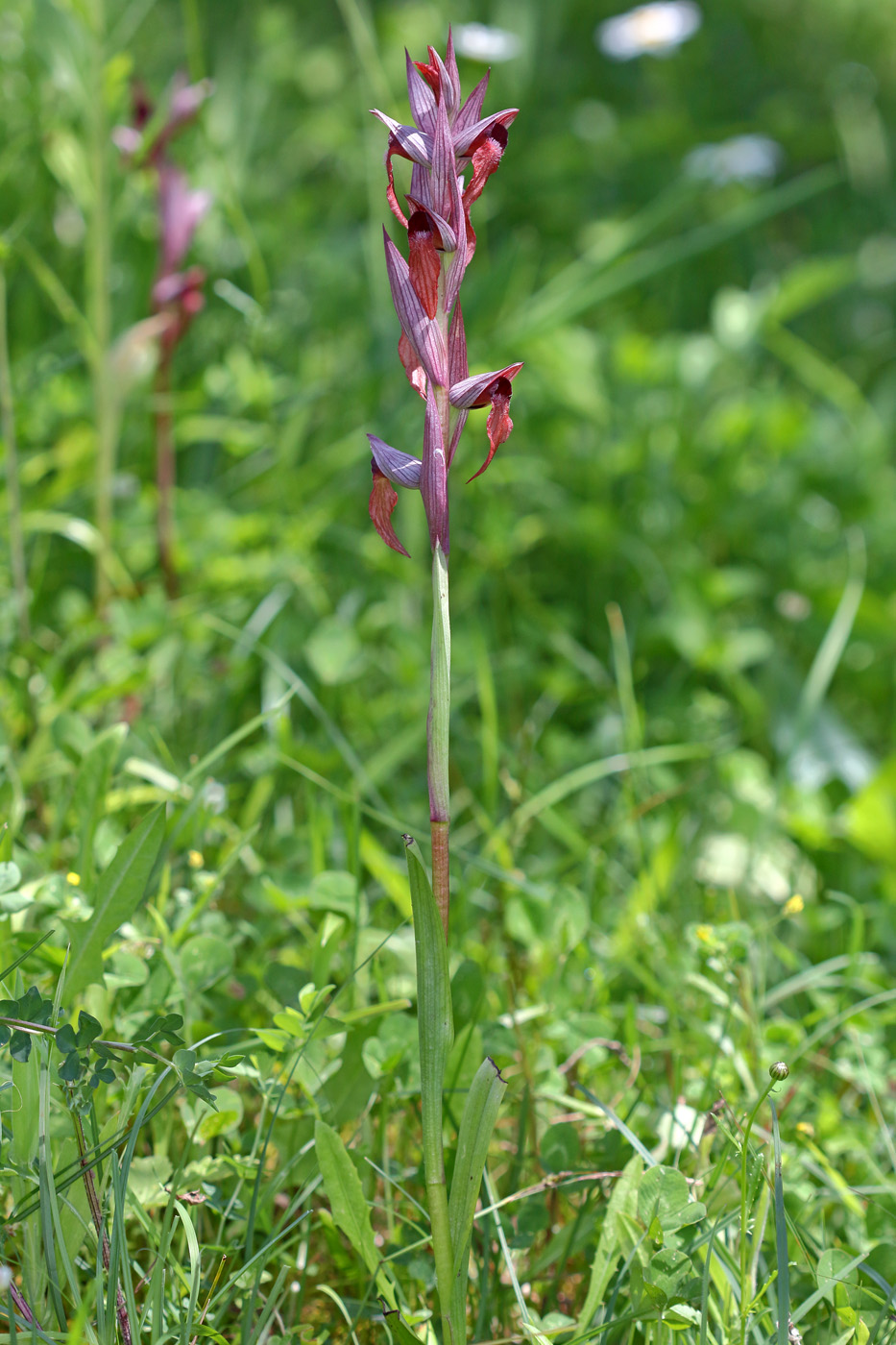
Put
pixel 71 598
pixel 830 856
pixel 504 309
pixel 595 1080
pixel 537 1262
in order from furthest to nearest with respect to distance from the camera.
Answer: pixel 504 309
pixel 71 598
pixel 830 856
pixel 595 1080
pixel 537 1262

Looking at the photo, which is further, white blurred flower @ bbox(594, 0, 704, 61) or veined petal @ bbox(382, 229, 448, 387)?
white blurred flower @ bbox(594, 0, 704, 61)

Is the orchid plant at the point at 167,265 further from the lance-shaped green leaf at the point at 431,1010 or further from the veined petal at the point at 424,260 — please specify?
the lance-shaped green leaf at the point at 431,1010

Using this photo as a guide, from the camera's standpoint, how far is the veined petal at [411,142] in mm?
890

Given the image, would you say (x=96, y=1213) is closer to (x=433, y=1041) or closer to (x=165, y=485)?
(x=433, y=1041)

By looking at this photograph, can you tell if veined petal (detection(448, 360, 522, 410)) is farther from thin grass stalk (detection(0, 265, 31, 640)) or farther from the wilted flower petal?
thin grass stalk (detection(0, 265, 31, 640))

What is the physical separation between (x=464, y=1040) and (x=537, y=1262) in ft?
0.77

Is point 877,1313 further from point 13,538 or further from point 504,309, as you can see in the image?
point 504,309

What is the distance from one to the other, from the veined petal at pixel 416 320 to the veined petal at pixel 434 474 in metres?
0.03

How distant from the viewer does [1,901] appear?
1087 millimetres

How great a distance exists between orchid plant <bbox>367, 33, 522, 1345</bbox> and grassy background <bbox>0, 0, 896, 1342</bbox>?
0.16 meters

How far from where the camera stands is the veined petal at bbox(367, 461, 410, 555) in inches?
37.4

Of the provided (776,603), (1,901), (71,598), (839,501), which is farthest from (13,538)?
(839,501)

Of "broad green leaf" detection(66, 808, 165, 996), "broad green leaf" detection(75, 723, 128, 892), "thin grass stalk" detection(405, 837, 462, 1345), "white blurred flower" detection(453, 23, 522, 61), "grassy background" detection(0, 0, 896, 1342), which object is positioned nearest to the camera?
"thin grass stalk" detection(405, 837, 462, 1345)

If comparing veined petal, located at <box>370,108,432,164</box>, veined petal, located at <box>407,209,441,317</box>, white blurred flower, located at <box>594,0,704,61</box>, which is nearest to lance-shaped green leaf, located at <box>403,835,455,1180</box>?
veined petal, located at <box>407,209,441,317</box>
